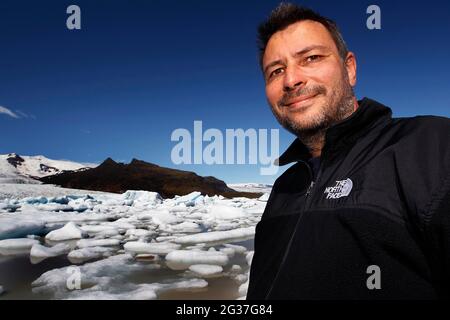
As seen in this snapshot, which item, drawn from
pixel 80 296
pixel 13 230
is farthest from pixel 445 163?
pixel 13 230

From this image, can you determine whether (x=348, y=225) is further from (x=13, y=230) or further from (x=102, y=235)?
(x=13, y=230)

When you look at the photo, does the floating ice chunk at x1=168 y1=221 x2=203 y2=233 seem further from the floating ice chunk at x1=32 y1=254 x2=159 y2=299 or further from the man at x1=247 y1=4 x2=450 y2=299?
the man at x1=247 y1=4 x2=450 y2=299

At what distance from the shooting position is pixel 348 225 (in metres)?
0.90

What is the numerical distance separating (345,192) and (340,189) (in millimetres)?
23

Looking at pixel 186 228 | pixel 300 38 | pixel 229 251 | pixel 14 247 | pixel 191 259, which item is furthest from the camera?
pixel 186 228

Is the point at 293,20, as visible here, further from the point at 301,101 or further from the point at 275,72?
the point at 301,101

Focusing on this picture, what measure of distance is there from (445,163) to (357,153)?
0.89 ft

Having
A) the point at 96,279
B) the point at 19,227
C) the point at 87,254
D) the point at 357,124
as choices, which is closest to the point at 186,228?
the point at 87,254

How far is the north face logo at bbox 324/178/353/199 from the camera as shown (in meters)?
0.95

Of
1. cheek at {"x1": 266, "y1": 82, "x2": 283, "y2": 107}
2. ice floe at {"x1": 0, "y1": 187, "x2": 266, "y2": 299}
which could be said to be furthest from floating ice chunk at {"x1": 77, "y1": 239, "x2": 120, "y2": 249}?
cheek at {"x1": 266, "y1": 82, "x2": 283, "y2": 107}

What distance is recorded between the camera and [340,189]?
0.97 m

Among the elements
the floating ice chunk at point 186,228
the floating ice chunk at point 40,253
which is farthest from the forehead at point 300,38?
the floating ice chunk at point 186,228
